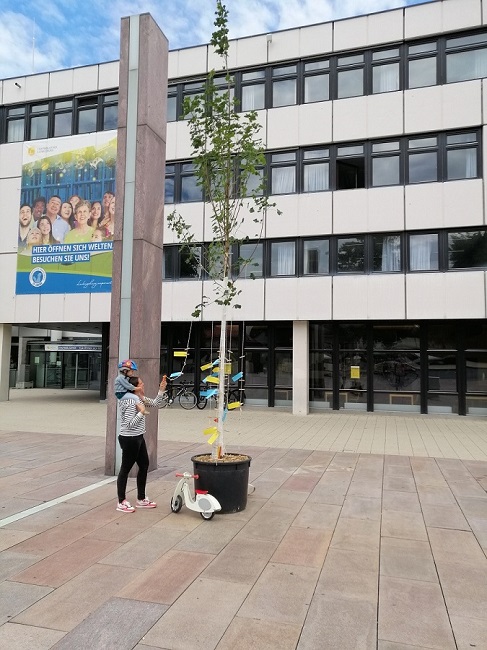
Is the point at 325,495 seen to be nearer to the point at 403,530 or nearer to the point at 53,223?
the point at 403,530

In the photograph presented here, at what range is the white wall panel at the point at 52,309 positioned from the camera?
22.1 meters

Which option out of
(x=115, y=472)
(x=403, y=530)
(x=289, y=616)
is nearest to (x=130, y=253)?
(x=115, y=472)

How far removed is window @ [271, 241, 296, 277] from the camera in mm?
19750

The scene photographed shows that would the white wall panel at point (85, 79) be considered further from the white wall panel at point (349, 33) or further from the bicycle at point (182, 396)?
the bicycle at point (182, 396)

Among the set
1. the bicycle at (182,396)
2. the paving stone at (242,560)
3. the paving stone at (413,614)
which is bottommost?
the paving stone at (413,614)

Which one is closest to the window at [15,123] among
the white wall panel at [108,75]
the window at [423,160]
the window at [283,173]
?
the white wall panel at [108,75]

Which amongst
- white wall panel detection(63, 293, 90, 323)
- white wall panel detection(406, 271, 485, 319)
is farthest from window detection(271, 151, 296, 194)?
white wall panel detection(63, 293, 90, 323)

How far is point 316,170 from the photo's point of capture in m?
19.7

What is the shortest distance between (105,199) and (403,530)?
1896 centimetres

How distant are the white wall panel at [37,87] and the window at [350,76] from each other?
12567 mm

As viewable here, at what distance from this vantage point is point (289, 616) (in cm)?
387

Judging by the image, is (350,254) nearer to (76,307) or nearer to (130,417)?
(76,307)

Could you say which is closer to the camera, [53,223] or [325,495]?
[325,495]

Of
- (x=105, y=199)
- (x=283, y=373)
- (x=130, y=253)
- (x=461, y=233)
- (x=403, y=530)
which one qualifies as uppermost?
(x=105, y=199)
